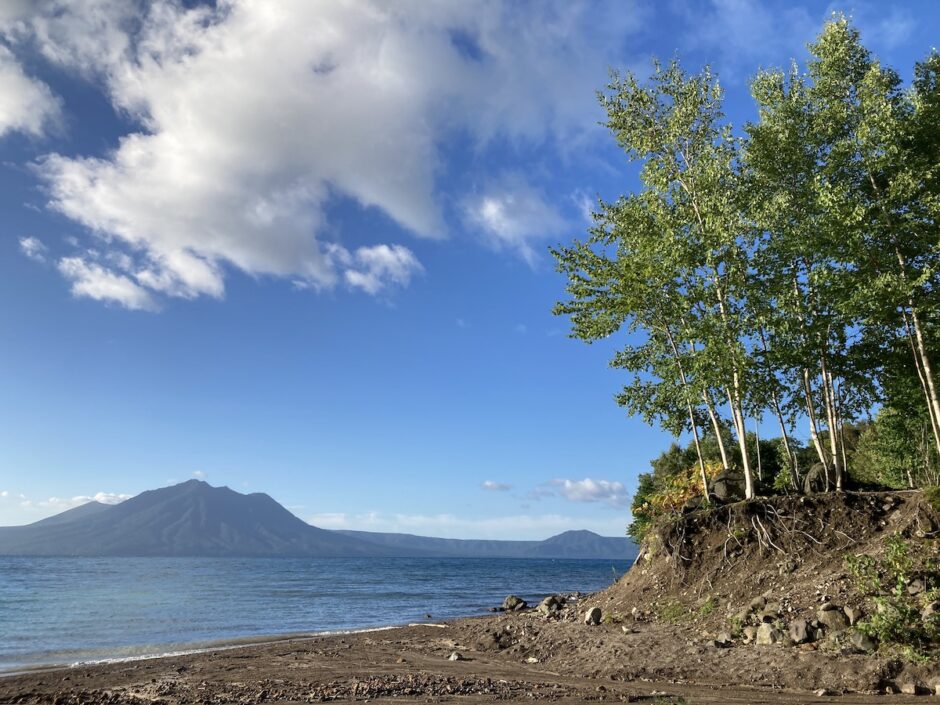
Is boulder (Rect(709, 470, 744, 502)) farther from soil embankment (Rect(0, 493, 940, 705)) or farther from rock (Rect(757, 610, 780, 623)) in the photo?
rock (Rect(757, 610, 780, 623))

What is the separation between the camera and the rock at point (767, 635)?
1407cm

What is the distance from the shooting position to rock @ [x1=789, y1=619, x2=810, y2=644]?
13.6 m

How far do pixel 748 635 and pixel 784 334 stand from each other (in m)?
9.48

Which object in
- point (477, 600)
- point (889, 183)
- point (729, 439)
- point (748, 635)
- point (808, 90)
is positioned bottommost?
point (477, 600)

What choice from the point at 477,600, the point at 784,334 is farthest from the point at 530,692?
the point at 477,600

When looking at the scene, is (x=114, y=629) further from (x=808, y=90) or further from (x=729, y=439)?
(x=808, y=90)

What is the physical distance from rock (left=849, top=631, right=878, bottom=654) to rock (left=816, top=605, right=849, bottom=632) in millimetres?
562

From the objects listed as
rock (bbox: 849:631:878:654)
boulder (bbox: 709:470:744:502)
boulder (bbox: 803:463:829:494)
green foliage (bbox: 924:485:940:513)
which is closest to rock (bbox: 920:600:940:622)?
rock (bbox: 849:631:878:654)

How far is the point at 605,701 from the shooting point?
11.3m

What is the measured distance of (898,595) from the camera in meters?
12.8

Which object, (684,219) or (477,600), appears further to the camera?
(477,600)

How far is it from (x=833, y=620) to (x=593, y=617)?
854 cm

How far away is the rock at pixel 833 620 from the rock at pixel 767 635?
1019 mm

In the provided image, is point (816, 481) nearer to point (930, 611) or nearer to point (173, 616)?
point (930, 611)
